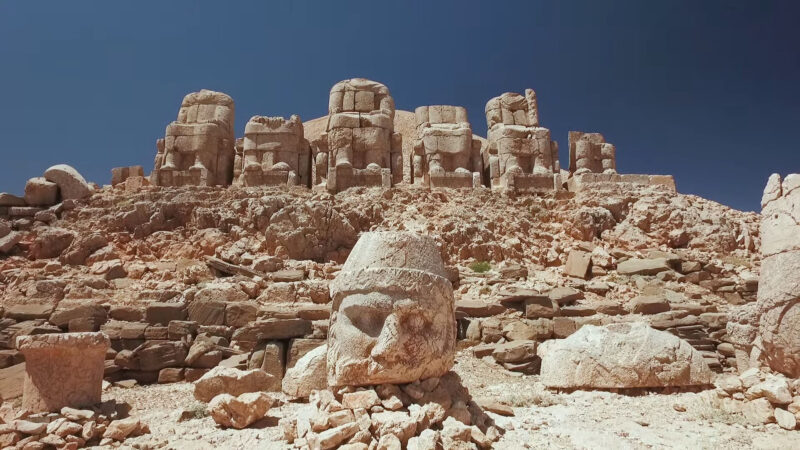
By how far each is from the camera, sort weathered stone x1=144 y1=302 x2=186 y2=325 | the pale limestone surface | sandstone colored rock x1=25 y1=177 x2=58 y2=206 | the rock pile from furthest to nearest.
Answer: sandstone colored rock x1=25 y1=177 x2=58 y2=206
weathered stone x1=144 y1=302 x2=186 y2=325
the pale limestone surface
the rock pile

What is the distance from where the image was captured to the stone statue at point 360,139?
15.5 metres

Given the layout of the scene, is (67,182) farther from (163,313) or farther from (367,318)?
(367,318)

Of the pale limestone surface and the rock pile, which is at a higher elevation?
the pale limestone surface

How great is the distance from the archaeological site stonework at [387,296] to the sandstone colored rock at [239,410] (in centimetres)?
2

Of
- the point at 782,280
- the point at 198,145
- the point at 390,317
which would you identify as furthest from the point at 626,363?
the point at 198,145

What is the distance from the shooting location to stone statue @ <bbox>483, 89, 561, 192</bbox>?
632 inches

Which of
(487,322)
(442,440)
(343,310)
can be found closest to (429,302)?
(343,310)

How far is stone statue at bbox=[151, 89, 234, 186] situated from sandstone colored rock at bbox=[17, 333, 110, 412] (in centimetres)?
1000

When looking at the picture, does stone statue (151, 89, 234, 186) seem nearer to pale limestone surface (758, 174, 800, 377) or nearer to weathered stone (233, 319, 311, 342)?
weathered stone (233, 319, 311, 342)

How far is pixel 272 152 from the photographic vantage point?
53.4 feet

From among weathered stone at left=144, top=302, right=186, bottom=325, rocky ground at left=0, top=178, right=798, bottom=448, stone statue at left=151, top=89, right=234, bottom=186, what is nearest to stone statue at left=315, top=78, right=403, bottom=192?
rocky ground at left=0, top=178, right=798, bottom=448

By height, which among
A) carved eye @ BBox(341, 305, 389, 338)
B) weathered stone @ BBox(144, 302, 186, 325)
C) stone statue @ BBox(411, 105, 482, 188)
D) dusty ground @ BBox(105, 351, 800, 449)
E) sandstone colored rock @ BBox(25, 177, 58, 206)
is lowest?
dusty ground @ BBox(105, 351, 800, 449)

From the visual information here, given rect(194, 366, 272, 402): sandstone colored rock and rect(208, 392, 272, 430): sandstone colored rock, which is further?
rect(194, 366, 272, 402): sandstone colored rock

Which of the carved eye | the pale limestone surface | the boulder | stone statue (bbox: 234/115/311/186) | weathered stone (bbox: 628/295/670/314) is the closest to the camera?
the carved eye
